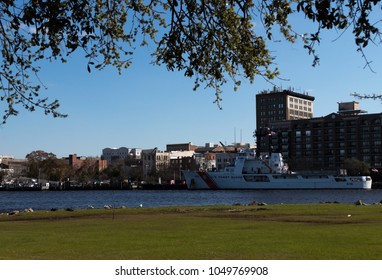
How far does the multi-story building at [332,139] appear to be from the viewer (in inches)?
6565

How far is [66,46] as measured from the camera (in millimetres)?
12867

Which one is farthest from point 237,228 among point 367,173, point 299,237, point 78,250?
point 367,173

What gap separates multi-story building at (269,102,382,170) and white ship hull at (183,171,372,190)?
35810 millimetres

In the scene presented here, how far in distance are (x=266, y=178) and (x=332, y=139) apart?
50694mm

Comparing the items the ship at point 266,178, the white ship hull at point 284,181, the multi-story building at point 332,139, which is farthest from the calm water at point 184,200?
the multi-story building at point 332,139

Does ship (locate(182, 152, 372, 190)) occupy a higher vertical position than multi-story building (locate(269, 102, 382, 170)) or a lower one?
lower

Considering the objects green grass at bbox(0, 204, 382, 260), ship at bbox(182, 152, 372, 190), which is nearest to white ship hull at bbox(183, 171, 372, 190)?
ship at bbox(182, 152, 372, 190)

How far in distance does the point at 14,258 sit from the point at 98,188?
545 feet

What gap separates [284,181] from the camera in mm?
128250

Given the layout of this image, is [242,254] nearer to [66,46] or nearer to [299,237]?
[299,237]

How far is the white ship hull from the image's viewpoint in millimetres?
127625

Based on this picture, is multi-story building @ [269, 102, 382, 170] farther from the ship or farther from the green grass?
the green grass

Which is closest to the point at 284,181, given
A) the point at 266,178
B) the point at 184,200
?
the point at 266,178

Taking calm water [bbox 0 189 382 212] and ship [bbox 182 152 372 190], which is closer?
calm water [bbox 0 189 382 212]
